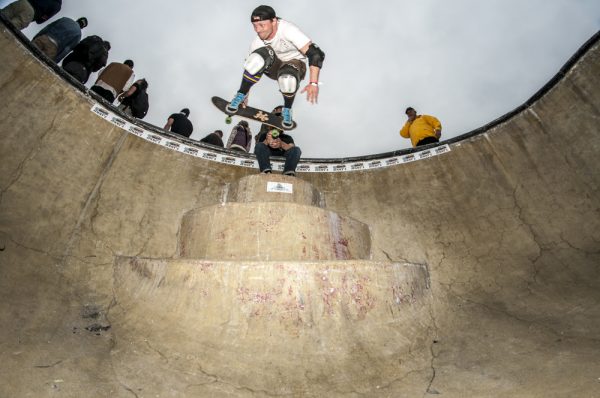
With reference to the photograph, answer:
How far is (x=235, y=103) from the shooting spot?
496 cm

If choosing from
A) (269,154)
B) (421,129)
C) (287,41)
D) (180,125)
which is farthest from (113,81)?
(421,129)

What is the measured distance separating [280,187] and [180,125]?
14.5ft

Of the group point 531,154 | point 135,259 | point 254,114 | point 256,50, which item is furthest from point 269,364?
point 531,154

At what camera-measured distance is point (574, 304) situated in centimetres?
354

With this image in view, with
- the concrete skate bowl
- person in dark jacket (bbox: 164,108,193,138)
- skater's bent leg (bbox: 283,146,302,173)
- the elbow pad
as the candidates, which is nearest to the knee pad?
the elbow pad

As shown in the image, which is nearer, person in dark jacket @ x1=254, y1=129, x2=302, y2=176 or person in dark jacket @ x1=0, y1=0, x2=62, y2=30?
person in dark jacket @ x1=0, y1=0, x2=62, y2=30

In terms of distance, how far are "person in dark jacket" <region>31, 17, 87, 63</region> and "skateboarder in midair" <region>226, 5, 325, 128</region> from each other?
4158 millimetres

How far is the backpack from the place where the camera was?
770cm

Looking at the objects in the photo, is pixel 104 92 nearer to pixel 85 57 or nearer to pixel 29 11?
pixel 85 57

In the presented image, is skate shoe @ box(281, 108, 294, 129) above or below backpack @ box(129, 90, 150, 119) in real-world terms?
below

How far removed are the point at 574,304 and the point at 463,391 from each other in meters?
2.30

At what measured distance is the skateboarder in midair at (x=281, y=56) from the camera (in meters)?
4.82

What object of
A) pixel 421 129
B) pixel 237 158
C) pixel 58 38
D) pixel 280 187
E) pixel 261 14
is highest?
pixel 58 38

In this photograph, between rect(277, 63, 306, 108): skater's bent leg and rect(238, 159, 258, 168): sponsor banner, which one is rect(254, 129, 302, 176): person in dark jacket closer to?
rect(277, 63, 306, 108): skater's bent leg
